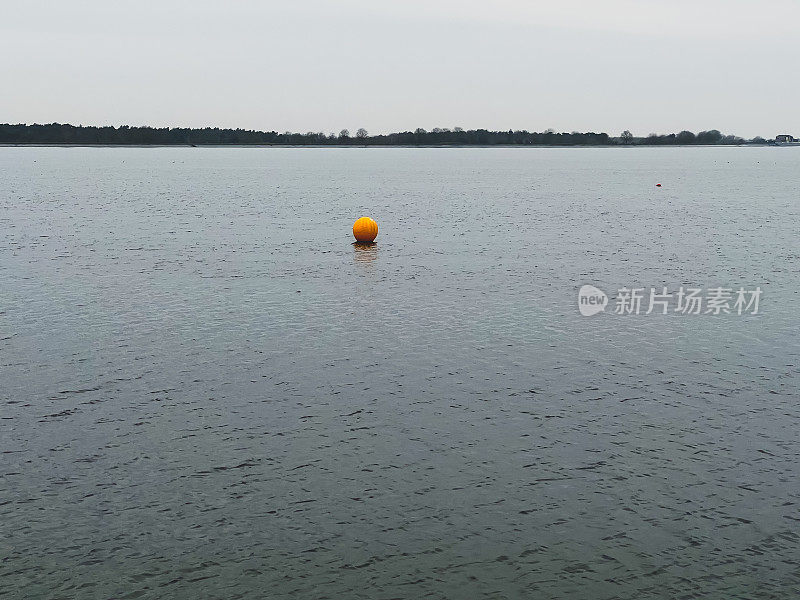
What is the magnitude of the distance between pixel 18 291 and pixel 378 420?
24934 millimetres

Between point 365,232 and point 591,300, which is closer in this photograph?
point 591,300

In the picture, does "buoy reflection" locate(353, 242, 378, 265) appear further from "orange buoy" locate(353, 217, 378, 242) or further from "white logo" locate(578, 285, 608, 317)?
"white logo" locate(578, 285, 608, 317)

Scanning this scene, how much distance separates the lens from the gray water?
1546 cm

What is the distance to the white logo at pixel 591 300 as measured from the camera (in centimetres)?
3597

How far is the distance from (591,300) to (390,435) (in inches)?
753

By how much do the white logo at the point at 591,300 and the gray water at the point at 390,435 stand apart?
2.89 feet

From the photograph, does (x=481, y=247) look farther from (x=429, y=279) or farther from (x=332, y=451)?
(x=332, y=451)

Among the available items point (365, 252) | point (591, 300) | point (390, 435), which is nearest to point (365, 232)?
point (365, 252)

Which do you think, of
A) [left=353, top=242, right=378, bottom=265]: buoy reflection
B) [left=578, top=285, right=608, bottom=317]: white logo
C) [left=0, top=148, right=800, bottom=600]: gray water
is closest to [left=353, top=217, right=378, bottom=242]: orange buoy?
[left=353, top=242, right=378, bottom=265]: buoy reflection

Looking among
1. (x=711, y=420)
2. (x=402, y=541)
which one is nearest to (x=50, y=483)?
(x=402, y=541)

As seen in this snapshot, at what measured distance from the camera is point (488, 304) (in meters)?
37.3

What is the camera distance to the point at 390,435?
2169 cm
